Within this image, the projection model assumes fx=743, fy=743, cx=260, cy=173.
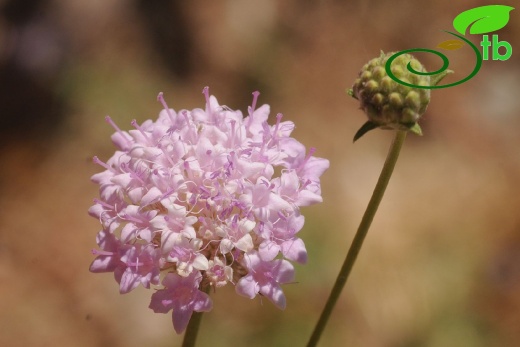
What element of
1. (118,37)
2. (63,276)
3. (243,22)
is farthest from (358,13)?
(63,276)

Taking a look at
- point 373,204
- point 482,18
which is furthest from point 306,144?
point 373,204

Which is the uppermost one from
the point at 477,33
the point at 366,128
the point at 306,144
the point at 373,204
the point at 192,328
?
the point at 477,33

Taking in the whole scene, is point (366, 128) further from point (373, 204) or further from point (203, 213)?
point (203, 213)

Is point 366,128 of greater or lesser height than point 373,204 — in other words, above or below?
above

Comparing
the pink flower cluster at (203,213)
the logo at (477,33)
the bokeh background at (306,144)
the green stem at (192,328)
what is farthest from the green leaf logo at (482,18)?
the green stem at (192,328)

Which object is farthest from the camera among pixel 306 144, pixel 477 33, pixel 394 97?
pixel 306 144

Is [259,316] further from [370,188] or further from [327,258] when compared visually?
[370,188]

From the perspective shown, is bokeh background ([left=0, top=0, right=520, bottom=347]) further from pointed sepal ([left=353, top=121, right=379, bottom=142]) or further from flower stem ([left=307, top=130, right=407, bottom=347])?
pointed sepal ([left=353, top=121, right=379, bottom=142])
